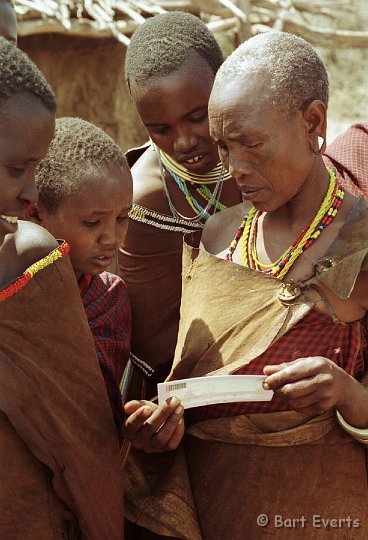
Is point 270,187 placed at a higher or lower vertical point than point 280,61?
lower

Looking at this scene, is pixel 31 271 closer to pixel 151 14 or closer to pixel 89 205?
pixel 89 205

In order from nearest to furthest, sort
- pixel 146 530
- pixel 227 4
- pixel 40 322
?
pixel 40 322, pixel 146 530, pixel 227 4

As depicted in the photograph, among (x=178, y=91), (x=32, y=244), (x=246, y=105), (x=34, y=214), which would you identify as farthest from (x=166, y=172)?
(x=32, y=244)

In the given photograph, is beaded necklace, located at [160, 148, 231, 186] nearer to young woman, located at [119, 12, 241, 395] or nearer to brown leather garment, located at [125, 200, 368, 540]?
young woman, located at [119, 12, 241, 395]

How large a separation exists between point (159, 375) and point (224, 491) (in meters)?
0.77

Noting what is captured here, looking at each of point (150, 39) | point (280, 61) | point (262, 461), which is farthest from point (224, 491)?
point (150, 39)

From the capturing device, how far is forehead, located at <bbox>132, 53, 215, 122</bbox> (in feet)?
10.1

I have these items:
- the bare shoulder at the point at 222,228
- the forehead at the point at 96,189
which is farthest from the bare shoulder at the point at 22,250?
the bare shoulder at the point at 222,228

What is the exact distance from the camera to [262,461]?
8.66ft

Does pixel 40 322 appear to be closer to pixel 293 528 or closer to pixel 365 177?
pixel 293 528

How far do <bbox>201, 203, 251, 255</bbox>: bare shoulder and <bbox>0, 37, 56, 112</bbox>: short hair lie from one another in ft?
2.46

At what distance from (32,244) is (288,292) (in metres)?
0.71

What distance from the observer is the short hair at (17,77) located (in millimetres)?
2264

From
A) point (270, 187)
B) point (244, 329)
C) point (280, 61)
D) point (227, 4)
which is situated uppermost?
point (280, 61)
